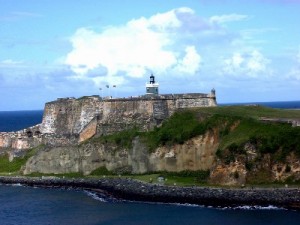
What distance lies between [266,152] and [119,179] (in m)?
16.6

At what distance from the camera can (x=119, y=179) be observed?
6488cm

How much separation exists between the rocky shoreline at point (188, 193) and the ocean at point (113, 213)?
1.02 m

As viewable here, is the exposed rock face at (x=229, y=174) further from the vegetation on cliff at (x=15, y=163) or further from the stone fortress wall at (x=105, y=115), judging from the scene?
the vegetation on cliff at (x=15, y=163)

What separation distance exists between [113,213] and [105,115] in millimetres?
25611

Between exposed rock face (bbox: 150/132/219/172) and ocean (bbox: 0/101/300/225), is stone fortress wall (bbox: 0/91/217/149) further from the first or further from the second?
ocean (bbox: 0/101/300/225)

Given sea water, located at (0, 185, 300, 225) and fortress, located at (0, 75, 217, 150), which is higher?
fortress, located at (0, 75, 217, 150)

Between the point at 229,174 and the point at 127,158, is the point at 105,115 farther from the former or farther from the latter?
the point at 229,174

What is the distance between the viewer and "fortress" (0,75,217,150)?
73.5m

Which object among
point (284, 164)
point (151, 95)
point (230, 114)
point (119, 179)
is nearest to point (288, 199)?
point (284, 164)

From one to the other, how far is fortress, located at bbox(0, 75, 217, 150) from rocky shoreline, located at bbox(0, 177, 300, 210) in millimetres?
8450

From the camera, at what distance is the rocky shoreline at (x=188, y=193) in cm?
5119

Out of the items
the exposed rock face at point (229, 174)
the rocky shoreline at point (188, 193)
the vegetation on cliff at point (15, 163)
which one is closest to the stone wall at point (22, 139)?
the vegetation on cliff at point (15, 163)

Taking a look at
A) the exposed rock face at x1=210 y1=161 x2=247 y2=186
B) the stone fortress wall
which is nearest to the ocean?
the exposed rock face at x1=210 y1=161 x2=247 y2=186

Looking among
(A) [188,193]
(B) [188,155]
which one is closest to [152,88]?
(B) [188,155]
